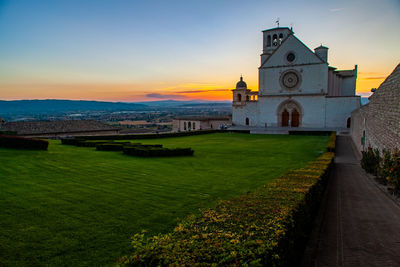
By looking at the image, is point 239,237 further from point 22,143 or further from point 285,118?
point 285,118

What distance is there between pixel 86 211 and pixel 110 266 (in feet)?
8.43

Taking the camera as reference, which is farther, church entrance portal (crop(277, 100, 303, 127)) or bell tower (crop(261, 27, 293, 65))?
bell tower (crop(261, 27, 293, 65))

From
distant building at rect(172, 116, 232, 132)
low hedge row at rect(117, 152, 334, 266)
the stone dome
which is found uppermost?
the stone dome

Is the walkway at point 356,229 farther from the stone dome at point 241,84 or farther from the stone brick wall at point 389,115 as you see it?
the stone dome at point 241,84

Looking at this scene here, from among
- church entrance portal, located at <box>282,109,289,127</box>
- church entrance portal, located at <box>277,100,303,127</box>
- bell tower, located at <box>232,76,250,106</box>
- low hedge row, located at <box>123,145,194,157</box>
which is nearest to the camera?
low hedge row, located at <box>123,145,194,157</box>

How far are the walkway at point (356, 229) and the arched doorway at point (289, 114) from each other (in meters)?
35.3

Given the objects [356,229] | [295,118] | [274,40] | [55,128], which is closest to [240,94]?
[295,118]

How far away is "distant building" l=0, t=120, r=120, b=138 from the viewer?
117ft

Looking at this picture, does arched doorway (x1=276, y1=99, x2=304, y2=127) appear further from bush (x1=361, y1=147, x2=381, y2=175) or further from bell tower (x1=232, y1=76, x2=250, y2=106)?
bush (x1=361, y1=147, x2=381, y2=175)

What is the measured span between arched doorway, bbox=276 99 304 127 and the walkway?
1390 inches

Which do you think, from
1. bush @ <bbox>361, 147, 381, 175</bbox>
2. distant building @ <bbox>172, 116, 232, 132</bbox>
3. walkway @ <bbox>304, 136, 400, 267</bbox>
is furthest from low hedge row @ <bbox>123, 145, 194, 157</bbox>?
distant building @ <bbox>172, 116, 232, 132</bbox>

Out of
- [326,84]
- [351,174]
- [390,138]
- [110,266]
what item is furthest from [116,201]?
[326,84]

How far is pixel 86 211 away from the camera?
20.6 ft

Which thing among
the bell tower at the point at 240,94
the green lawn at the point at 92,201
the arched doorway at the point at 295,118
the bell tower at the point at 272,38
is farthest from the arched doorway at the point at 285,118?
the green lawn at the point at 92,201
